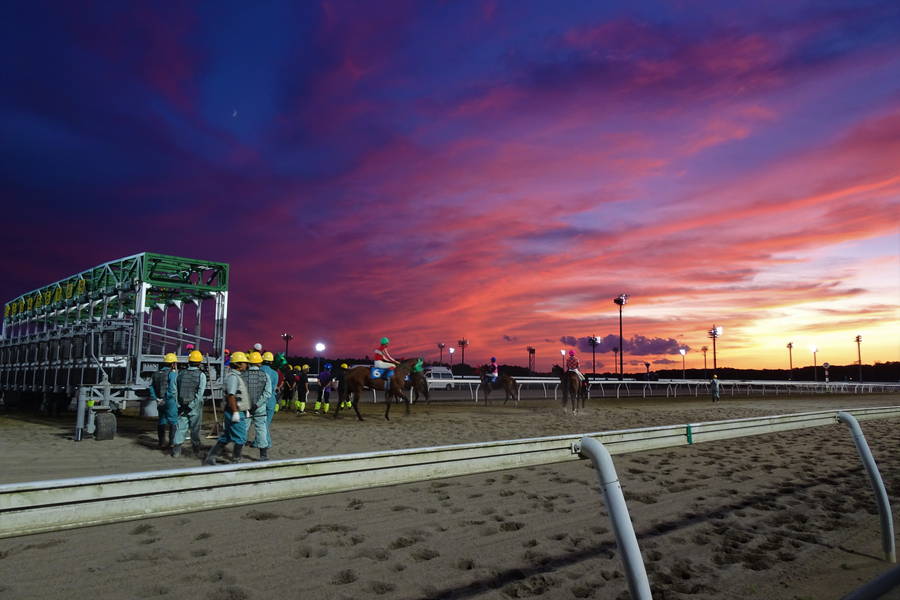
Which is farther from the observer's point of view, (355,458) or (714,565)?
(714,565)

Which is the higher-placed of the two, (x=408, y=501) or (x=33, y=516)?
(x=33, y=516)

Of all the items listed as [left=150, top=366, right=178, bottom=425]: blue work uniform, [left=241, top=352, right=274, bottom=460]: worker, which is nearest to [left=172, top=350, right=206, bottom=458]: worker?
[left=150, top=366, right=178, bottom=425]: blue work uniform

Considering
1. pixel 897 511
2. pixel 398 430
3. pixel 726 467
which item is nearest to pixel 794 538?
pixel 897 511

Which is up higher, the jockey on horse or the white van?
the jockey on horse

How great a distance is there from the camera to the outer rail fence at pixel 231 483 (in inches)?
92.9

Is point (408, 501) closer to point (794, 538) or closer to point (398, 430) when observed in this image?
point (794, 538)

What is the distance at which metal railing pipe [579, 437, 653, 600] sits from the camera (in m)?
2.51

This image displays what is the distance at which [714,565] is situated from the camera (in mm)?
4195

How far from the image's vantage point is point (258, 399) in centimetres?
888

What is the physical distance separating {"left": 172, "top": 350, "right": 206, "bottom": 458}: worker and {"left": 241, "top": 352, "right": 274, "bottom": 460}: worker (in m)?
1.62

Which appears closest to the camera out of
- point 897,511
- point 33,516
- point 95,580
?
point 33,516

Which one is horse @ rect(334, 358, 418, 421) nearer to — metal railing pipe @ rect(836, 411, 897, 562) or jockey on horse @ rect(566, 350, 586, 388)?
jockey on horse @ rect(566, 350, 586, 388)

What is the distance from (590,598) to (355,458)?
70.7 inches

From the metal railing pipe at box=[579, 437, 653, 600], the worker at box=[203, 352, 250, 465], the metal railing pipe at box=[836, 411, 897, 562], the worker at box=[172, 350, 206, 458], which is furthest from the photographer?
the worker at box=[172, 350, 206, 458]
